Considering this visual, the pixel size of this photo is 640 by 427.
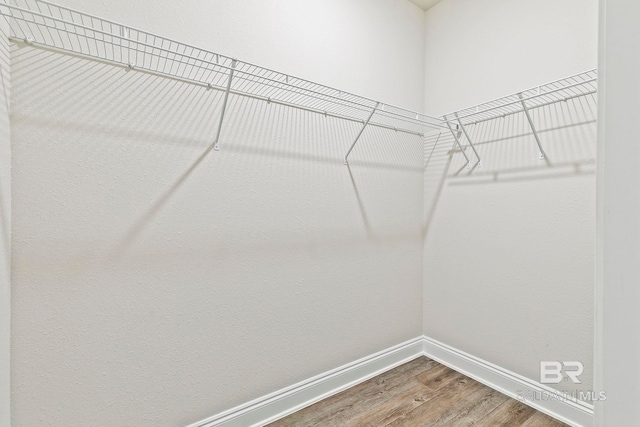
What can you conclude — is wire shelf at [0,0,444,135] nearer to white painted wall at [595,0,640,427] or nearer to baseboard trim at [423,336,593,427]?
white painted wall at [595,0,640,427]

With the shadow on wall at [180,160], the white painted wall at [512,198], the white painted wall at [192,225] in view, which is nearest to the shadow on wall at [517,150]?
the white painted wall at [512,198]

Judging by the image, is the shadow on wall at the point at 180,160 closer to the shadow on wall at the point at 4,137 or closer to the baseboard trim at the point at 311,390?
the shadow on wall at the point at 4,137

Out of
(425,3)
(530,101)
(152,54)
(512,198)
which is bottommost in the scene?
(512,198)

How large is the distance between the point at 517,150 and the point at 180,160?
1611mm

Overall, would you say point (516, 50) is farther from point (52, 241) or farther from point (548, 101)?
point (52, 241)

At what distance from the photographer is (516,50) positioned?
4.87 feet

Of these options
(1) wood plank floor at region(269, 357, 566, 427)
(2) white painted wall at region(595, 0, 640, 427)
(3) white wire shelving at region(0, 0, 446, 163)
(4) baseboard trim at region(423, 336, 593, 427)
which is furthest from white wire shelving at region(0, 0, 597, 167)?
(1) wood plank floor at region(269, 357, 566, 427)

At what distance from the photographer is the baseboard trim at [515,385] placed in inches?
50.5

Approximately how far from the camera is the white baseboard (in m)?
1.27

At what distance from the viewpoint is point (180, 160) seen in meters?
1.12

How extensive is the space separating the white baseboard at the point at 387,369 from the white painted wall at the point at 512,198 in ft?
0.18

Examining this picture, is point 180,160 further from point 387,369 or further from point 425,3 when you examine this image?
point 425,3

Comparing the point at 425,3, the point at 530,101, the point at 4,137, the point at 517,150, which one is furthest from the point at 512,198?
the point at 4,137

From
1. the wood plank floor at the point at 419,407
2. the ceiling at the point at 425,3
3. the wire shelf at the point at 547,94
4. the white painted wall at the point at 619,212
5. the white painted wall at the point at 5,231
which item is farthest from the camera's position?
the ceiling at the point at 425,3
